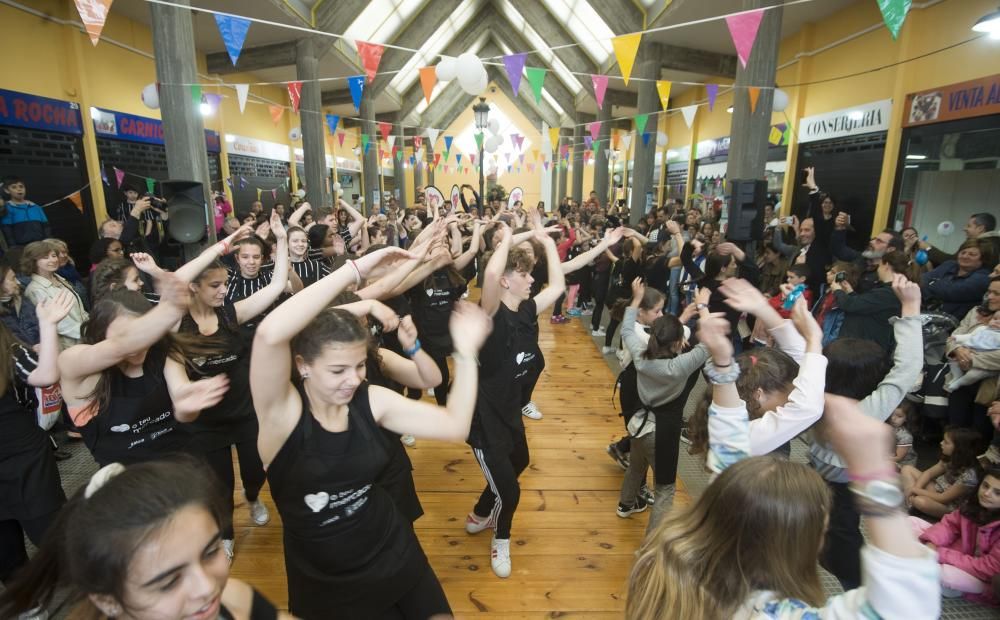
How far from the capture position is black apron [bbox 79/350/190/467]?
73.4 inches

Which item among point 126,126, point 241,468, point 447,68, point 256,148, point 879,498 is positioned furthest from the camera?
point 256,148

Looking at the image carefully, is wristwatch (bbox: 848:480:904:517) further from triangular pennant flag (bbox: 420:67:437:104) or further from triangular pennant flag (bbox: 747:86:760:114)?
triangular pennant flag (bbox: 420:67:437:104)

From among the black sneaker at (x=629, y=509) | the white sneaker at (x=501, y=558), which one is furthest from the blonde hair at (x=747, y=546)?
the black sneaker at (x=629, y=509)

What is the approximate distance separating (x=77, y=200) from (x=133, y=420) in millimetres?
7348

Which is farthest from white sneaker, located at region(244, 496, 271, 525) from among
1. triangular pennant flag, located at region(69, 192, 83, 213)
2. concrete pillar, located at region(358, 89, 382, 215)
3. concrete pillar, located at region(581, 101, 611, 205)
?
concrete pillar, located at region(581, 101, 611, 205)

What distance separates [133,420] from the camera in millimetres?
1894

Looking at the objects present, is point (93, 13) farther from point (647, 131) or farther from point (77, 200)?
point (647, 131)

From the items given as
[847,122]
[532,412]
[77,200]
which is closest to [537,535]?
[532,412]

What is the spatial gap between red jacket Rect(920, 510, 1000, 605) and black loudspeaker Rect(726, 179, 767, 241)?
7.73 ft

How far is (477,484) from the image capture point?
3359 millimetres

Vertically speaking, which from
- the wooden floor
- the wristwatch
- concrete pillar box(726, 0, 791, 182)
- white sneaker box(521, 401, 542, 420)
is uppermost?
concrete pillar box(726, 0, 791, 182)

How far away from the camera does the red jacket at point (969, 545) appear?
2234mm

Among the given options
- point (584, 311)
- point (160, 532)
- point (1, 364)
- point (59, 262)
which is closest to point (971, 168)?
point (584, 311)

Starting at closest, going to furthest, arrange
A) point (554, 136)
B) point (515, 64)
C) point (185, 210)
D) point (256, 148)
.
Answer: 1. point (185, 210)
2. point (515, 64)
3. point (256, 148)
4. point (554, 136)
